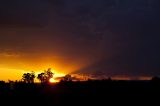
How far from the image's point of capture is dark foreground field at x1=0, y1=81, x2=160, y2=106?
35.5 meters

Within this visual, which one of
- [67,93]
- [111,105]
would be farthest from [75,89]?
[111,105]

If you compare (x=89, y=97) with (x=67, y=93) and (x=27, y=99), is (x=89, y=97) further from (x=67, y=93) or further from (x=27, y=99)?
(x=27, y=99)

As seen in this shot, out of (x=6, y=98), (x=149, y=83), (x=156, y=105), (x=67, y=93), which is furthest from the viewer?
(x=6, y=98)

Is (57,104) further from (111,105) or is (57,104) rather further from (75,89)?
(111,105)

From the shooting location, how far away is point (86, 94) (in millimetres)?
38125

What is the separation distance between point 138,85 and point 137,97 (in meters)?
1.72

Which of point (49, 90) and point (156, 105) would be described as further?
point (49, 90)

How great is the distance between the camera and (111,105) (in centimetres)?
3581

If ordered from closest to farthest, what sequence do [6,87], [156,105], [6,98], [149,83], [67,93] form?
[156,105] → [149,83] → [67,93] → [6,98] → [6,87]

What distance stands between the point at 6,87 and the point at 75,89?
478 inches

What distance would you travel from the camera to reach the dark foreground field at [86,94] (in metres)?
35.5

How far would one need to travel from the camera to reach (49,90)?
41219 millimetres

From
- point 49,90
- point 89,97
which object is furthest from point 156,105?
point 49,90

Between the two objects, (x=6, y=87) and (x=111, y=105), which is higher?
(x=6, y=87)
